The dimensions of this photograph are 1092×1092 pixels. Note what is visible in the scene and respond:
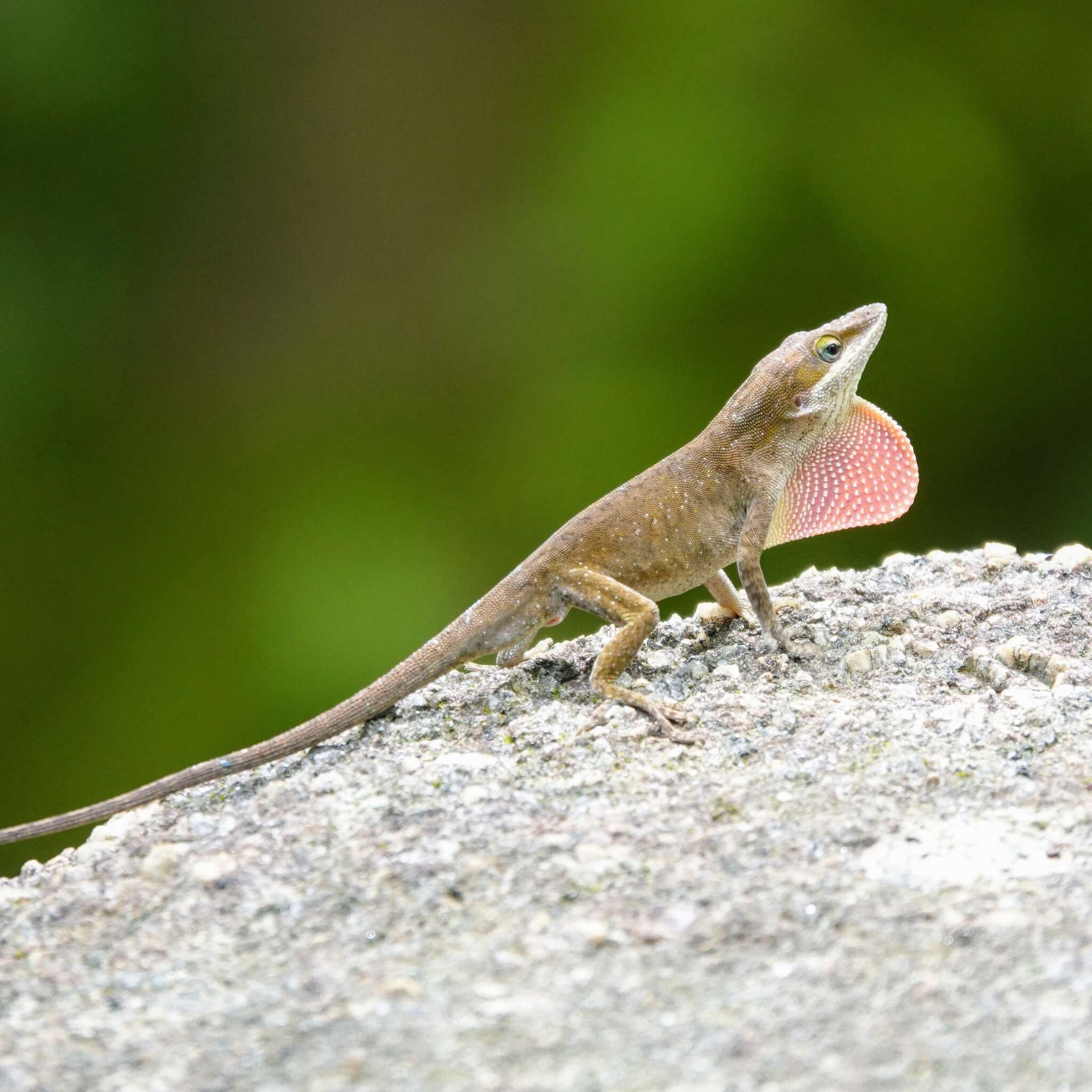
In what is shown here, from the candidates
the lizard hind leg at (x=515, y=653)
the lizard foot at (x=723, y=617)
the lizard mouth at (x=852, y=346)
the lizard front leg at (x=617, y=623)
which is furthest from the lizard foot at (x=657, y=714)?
the lizard mouth at (x=852, y=346)

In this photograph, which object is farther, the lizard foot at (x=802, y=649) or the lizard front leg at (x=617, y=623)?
the lizard foot at (x=802, y=649)

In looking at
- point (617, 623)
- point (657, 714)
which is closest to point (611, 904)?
point (657, 714)

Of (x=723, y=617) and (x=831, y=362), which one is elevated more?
(x=831, y=362)

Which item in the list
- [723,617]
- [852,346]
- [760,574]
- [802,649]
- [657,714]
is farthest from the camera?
[723,617]

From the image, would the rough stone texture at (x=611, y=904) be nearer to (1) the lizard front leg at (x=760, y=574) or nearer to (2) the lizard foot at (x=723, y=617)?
(1) the lizard front leg at (x=760, y=574)

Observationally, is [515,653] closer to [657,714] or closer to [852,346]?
[657,714]

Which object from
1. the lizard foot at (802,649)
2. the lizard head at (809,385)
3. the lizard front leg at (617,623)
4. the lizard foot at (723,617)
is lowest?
the lizard foot at (723,617)

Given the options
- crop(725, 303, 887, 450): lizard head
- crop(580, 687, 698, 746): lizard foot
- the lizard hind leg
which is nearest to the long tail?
the lizard hind leg

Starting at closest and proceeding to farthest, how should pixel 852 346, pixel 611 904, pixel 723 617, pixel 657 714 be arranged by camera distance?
pixel 611 904 → pixel 657 714 → pixel 852 346 → pixel 723 617

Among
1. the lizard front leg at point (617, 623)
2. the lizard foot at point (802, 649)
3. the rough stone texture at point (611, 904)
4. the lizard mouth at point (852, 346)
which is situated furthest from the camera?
the lizard mouth at point (852, 346)
